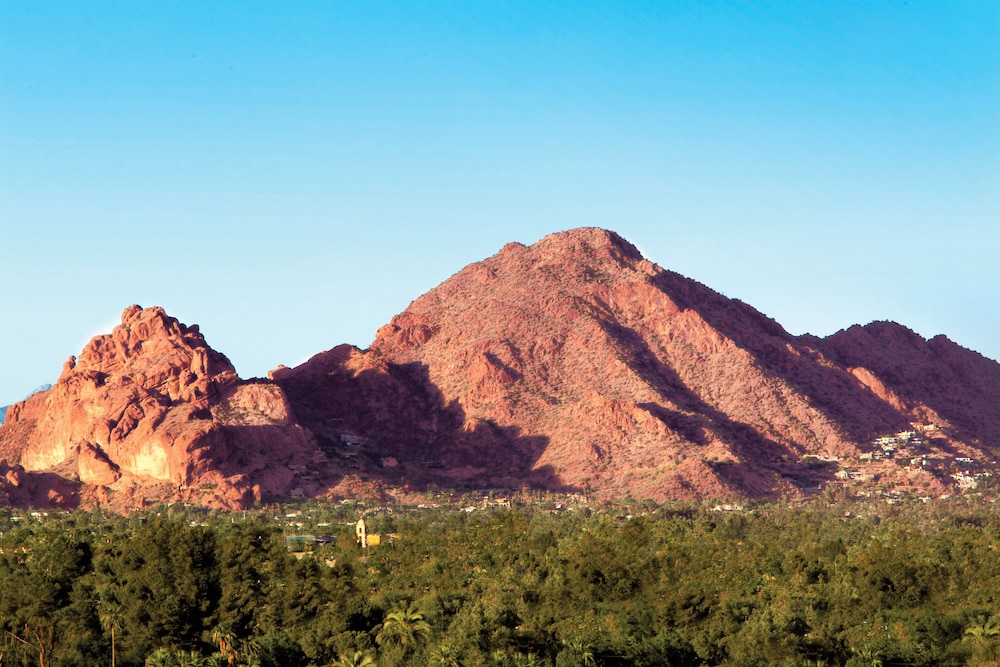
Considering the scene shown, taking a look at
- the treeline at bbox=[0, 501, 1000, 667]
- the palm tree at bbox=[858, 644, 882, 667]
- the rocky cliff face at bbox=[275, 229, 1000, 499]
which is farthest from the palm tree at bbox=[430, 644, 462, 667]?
the rocky cliff face at bbox=[275, 229, 1000, 499]

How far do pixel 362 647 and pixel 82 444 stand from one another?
275 ft

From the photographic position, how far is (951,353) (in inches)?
7608

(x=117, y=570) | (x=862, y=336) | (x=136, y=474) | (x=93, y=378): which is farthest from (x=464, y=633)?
(x=862, y=336)

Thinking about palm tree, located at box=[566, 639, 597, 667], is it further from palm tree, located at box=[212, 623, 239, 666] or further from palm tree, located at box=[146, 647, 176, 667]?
palm tree, located at box=[146, 647, 176, 667]

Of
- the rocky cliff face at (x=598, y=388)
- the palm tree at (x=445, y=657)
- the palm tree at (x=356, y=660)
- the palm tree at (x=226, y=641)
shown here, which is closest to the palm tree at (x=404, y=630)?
the palm tree at (x=356, y=660)

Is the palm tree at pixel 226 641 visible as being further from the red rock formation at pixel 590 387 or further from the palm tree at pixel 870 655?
the red rock formation at pixel 590 387

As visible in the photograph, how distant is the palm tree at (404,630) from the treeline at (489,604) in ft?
0.29

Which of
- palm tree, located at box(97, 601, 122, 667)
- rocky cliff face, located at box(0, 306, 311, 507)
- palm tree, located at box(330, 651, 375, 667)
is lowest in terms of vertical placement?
palm tree, located at box(330, 651, 375, 667)

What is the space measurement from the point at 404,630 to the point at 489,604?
604 centimetres

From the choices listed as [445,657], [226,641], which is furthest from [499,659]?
[226,641]

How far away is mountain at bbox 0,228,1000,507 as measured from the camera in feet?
456

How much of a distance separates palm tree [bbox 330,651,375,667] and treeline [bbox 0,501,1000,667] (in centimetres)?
11

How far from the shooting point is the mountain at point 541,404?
13912 centimetres

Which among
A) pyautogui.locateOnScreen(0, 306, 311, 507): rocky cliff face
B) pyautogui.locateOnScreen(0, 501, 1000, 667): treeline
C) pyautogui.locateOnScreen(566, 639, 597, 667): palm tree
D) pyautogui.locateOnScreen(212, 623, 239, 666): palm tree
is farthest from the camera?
pyautogui.locateOnScreen(0, 306, 311, 507): rocky cliff face
